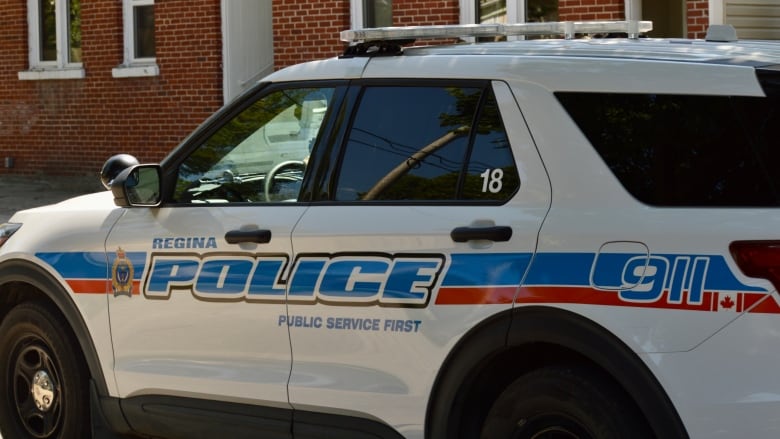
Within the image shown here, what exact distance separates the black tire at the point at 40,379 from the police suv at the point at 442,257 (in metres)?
0.01

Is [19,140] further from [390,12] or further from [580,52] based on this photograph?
[580,52]

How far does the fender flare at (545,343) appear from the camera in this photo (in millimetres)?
4109

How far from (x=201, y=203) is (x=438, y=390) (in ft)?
4.70

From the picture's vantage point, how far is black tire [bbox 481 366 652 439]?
4.23 meters

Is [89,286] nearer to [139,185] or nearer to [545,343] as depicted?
[139,185]

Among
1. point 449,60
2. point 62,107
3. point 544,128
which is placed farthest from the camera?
point 62,107

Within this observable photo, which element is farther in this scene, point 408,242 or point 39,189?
point 39,189

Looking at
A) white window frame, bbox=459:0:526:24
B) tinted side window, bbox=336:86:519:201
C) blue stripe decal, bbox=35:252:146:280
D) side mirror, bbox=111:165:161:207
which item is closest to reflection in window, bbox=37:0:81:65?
white window frame, bbox=459:0:526:24

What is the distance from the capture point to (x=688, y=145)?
4.27m

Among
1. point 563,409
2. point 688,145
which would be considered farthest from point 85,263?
point 688,145

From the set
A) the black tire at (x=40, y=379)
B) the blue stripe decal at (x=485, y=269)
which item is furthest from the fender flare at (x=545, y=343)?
the black tire at (x=40, y=379)

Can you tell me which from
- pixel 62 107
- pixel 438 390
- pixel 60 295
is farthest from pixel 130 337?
pixel 62 107

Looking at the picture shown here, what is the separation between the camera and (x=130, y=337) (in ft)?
18.7

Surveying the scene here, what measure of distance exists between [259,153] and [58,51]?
49.2 ft
